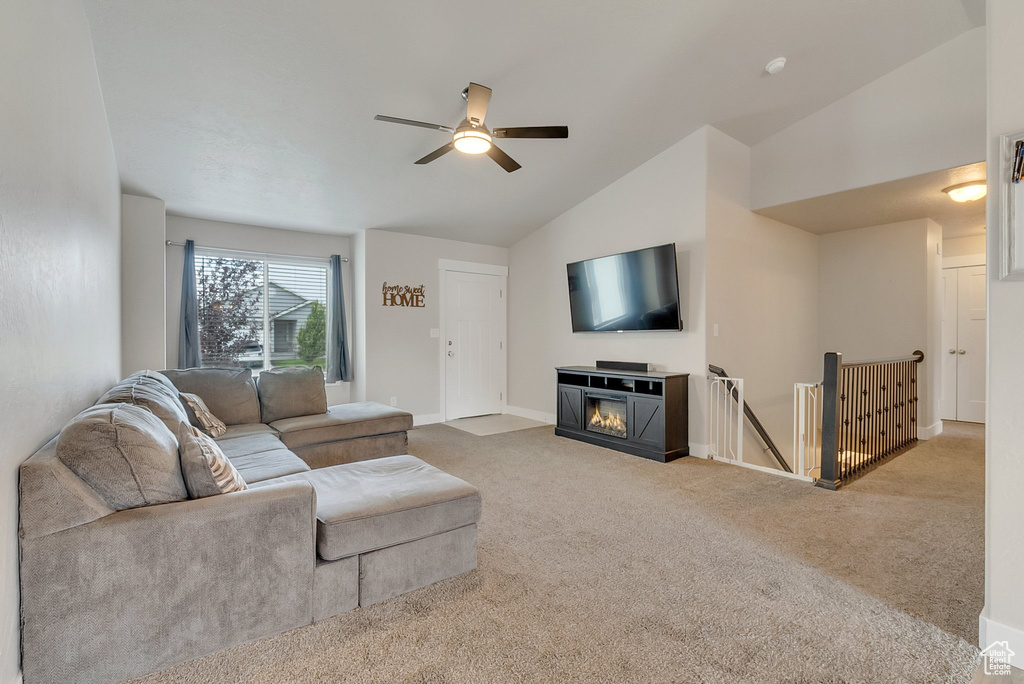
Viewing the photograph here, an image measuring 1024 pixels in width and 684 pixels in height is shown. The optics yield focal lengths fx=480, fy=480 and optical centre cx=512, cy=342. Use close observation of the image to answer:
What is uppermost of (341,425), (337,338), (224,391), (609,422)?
(337,338)

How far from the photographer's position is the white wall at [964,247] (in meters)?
6.16

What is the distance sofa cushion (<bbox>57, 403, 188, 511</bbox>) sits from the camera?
1.50 metres

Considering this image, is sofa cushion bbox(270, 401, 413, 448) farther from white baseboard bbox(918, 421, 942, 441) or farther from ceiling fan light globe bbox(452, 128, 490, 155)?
white baseboard bbox(918, 421, 942, 441)

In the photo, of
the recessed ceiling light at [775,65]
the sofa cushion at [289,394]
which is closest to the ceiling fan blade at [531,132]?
the recessed ceiling light at [775,65]

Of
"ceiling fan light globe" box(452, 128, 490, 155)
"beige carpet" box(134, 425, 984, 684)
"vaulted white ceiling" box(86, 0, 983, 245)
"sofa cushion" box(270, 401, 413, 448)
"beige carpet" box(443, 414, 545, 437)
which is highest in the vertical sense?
"vaulted white ceiling" box(86, 0, 983, 245)

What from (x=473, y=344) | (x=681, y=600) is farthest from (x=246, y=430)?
(x=473, y=344)

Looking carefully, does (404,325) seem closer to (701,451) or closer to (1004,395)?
(701,451)

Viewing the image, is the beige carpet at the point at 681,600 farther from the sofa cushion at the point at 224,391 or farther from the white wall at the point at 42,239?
the sofa cushion at the point at 224,391

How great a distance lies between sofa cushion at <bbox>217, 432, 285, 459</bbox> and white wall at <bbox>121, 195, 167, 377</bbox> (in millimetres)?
1994

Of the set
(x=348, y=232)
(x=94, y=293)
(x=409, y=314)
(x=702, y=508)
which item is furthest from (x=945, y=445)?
(x=94, y=293)

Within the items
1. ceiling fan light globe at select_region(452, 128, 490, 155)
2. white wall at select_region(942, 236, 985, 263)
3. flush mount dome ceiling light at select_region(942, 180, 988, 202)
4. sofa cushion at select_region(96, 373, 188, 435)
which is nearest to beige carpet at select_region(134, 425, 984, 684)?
sofa cushion at select_region(96, 373, 188, 435)

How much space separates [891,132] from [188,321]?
679 cm

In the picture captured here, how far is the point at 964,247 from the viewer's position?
628 centimetres

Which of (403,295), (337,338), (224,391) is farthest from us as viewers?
(403,295)
